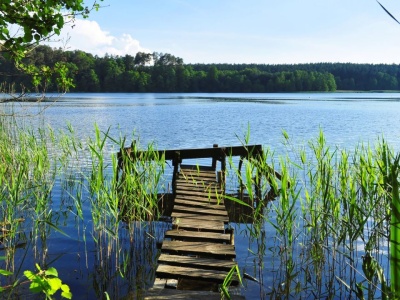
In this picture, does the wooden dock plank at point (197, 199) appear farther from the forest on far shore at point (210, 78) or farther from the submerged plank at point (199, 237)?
the forest on far shore at point (210, 78)

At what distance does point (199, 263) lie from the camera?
4961 millimetres

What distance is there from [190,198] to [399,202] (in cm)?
713

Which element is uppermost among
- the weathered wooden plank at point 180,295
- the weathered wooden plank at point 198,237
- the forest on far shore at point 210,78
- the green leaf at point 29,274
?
the forest on far shore at point 210,78

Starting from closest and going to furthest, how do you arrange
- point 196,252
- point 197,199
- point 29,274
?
point 29,274, point 196,252, point 197,199

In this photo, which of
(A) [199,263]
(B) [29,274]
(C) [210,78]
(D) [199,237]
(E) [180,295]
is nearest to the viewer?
(B) [29,274]

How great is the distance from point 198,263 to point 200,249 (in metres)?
0.43

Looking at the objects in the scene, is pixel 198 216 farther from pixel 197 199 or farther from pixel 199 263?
pixel 199 263

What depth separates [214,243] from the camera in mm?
5664

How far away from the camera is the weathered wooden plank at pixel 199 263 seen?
4902 mm

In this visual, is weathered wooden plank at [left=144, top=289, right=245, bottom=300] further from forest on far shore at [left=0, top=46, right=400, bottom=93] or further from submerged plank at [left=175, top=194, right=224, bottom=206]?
forest on far shore at [left=0, top=46, right=400, bottom=93]

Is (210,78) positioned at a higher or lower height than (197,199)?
higher

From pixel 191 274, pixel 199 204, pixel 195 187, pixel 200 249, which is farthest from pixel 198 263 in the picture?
pixel 195 187

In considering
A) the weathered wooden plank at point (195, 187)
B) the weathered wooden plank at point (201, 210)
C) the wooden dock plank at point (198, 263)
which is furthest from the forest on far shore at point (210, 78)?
the wooden dock plank at point (198, 263)

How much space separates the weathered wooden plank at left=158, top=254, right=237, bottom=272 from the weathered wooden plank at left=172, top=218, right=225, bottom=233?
1180mm
